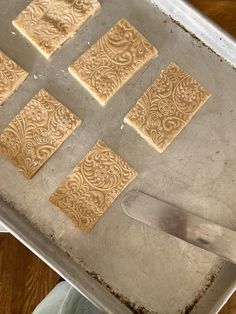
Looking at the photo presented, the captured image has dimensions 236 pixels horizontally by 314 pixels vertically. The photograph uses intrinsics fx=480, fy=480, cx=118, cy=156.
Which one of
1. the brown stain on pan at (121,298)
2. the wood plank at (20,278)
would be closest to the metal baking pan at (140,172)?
the brown stain on pan at (121,298)

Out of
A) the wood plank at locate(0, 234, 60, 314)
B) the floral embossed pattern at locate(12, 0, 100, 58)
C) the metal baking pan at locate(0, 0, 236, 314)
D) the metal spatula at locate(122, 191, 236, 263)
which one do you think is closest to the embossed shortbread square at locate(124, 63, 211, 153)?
the metal baking pan at locate(0, 0, 236, 314)

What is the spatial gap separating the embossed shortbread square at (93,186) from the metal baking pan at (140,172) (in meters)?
0.02

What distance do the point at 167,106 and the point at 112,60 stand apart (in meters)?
0.18

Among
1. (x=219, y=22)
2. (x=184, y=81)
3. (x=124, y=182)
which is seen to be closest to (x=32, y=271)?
(x=124, y=182)

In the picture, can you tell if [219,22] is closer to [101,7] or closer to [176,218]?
[101,7]

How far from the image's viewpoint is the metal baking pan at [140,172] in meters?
1.12

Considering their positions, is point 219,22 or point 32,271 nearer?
point 219,22

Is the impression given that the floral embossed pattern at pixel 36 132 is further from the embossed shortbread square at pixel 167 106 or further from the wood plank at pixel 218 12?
the wood plank at pixel 218 12

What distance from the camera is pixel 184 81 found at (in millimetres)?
1205

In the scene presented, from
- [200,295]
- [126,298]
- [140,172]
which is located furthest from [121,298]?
[140,172]

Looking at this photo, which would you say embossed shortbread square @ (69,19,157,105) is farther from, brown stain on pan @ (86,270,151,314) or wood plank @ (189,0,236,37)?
brown stain on pan @ (86,270,151,314)

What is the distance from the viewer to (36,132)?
3.83 ft

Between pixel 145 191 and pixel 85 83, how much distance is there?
0.30 m

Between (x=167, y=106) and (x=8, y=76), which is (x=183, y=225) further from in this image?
(x=8, y=76)
